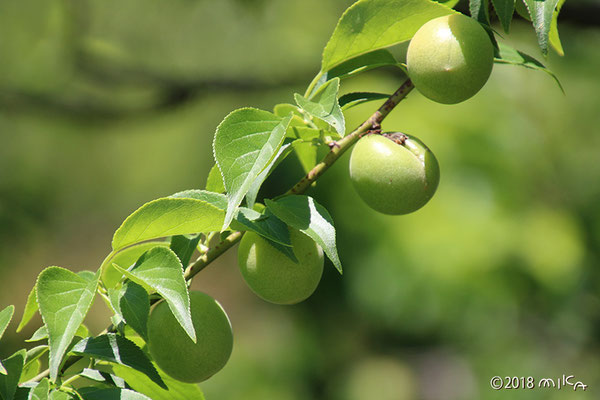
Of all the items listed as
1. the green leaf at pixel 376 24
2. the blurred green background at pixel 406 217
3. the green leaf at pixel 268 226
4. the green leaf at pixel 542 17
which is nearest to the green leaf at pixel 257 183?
the green leaf at pixel 268 226

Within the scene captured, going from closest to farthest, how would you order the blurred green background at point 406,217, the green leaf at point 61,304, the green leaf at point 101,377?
the green leaf at point 61,304
the green leaf at point 101,377
the blurred green background at point 406,217

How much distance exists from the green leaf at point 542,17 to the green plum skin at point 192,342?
347 millimetres

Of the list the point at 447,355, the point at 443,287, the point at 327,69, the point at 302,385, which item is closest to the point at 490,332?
the point at 443,287

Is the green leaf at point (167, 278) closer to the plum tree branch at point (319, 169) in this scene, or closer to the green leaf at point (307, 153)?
the plum tree branch at point (319, 169)

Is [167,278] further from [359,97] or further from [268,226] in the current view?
[359,97]

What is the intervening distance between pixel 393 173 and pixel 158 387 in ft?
0.99

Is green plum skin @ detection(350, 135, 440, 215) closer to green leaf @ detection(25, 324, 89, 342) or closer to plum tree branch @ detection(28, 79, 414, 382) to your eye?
plum tree branch @ detection(28, 79, 414, 382)

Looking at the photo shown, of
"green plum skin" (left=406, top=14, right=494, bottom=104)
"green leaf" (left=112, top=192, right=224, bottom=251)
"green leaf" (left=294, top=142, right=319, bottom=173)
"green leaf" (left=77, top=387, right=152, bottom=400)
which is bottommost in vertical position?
"green leaf" (left=77, top=387, right=152, bottom=400)

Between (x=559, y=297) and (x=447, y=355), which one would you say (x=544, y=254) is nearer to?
(x=559, y=297)

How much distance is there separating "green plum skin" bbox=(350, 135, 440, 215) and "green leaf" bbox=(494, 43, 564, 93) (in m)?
0.10

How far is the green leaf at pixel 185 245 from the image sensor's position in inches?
21.3

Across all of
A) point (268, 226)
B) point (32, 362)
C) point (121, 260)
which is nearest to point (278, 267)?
point (268, 226)

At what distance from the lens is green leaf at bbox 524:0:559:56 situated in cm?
49

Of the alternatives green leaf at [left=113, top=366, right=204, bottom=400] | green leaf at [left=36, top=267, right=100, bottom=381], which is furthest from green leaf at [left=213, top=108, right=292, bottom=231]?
green leaf at [left=113, top=366, right=204, bottom=400]
